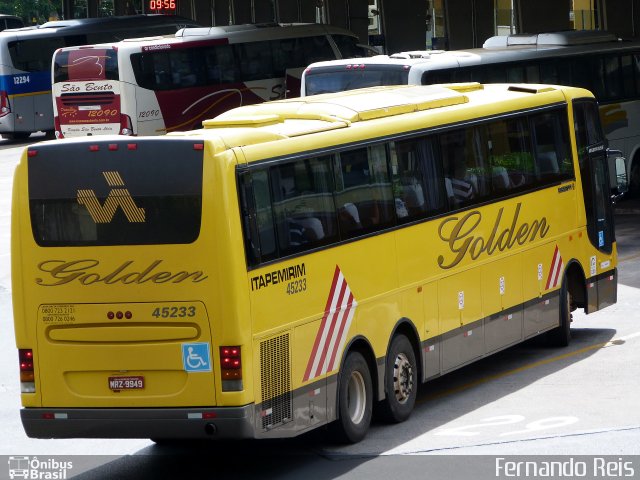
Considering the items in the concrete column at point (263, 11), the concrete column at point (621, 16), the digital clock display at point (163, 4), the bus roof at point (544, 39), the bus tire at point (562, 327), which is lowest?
the bus tire at point (562, 327)

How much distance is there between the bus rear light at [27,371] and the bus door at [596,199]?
8278mm

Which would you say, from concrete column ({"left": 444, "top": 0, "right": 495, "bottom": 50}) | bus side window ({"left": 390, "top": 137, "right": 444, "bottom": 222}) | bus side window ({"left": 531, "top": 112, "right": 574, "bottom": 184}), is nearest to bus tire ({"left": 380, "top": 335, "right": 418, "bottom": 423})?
bus side window ({"left": 390, "top": 137, "right": 444, "bottom": 222})

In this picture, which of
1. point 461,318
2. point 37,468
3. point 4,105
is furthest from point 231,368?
point 4,105

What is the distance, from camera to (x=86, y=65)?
130 feet

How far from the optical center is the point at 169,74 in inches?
1577

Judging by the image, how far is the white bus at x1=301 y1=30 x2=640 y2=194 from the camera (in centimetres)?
2681

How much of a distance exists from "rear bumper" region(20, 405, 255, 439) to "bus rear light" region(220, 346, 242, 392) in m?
0.16

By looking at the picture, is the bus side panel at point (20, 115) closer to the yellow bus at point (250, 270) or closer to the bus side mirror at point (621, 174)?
the bus side mirror at point (621, 174)

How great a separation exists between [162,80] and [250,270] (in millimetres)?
29447

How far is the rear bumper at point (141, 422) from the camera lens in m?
10.8

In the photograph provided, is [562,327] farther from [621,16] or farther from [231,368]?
[621,16]

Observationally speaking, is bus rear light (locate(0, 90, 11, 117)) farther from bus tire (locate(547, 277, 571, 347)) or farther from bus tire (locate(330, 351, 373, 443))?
bus tire (locate(330, 351, 373, 443))

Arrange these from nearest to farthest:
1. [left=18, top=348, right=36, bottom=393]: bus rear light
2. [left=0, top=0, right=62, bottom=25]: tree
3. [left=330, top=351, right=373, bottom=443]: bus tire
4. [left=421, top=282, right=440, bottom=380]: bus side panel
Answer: [left=18, top=348, right=36, bottom=393]: bus rear light → [left=330, top=351, right=373, bottom=443]: bus tire → [left=421, top=282, right=440, bottom=380]: bus side panel → [left=0, top=0, right=62, bottom=25]: tree

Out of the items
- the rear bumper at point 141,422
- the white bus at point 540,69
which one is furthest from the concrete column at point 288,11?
the rear bumper at point 141,422
